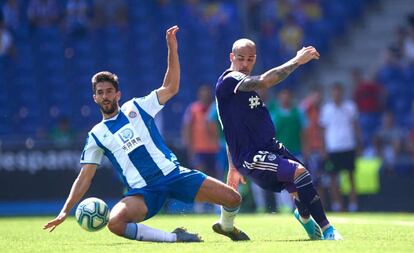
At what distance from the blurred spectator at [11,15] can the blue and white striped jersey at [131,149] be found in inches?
571

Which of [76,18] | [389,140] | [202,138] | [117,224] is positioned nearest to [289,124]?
[202,138]

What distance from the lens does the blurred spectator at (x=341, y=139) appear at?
61.5 feet

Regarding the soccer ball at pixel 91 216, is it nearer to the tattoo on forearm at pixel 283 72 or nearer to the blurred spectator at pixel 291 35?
the tattoo on forearm at pixel 283 72

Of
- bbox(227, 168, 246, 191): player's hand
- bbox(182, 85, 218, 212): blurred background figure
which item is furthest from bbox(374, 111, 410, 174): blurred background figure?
bbox(227, 168, 246, 191): player's hand

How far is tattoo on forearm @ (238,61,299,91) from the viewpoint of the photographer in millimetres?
9430

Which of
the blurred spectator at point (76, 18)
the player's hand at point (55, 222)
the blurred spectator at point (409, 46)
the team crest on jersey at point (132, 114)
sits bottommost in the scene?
the player's hand at point (55, 222)

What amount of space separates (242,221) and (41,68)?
10.6m

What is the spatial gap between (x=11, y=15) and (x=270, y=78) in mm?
15566

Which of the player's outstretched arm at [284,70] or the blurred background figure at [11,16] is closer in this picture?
the player's outstretched arm at [284,70]

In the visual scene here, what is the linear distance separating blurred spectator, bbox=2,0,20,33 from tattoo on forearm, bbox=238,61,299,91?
1515 cm

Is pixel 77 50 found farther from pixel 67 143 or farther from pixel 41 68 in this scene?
pixel 67 143

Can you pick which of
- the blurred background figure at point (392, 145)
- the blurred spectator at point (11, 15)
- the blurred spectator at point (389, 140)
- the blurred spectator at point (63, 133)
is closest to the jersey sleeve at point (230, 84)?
the blurred background figure at point (392, 145)

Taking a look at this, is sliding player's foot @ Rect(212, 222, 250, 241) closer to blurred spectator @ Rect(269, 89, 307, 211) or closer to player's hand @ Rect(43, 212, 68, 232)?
player's hand @ Rect(43, 212, 68, 232)

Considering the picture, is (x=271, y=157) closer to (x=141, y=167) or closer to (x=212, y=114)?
(x=141, y=167)
